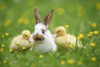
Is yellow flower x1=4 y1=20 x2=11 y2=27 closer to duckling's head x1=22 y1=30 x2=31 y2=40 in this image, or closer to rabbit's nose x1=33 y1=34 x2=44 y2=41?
duckling's head x1=22 y1=30 x2=31 y2=40

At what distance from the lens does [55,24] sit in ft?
20.4

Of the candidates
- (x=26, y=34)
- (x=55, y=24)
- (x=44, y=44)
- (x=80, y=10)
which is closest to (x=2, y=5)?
(x=55, y=24)

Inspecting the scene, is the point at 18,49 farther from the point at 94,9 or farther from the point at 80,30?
the point at 94,9

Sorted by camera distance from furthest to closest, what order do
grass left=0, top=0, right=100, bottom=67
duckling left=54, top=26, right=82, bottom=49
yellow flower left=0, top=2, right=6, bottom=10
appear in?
yellow flower left=0, top=2, right=6, bottom=10
duckling left=54, top=26, right=82, bottom=49
grass left=0, top=0, right=100, bottom=67

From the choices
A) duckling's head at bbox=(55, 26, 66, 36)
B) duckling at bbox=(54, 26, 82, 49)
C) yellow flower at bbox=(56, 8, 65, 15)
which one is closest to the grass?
yellow flower at bbox=(56, 8, 65, 15)

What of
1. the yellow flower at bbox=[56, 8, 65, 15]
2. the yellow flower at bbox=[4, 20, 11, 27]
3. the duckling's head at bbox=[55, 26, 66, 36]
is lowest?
the duckling's head at bbox=[55, 26, 66, 36]

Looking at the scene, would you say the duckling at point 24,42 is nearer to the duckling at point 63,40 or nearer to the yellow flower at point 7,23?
the duckling at point 63,40

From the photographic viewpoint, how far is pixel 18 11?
762 cm

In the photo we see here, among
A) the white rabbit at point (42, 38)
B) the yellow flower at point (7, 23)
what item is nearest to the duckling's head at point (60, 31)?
the white rabbit at point (42, 38)

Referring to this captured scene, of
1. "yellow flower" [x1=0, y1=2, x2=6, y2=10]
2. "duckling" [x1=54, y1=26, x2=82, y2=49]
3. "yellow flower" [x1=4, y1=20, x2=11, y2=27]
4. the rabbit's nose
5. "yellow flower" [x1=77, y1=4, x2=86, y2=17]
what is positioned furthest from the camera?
"yellow flower" [x1=0, y1=2, x2=6, y2=10]

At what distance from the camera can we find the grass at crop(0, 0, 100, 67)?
3.72 m

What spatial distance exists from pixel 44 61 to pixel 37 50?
21.0 inches

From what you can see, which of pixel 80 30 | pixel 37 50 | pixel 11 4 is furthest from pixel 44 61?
pixel 11 4

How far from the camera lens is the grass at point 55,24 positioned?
12.2 ft
